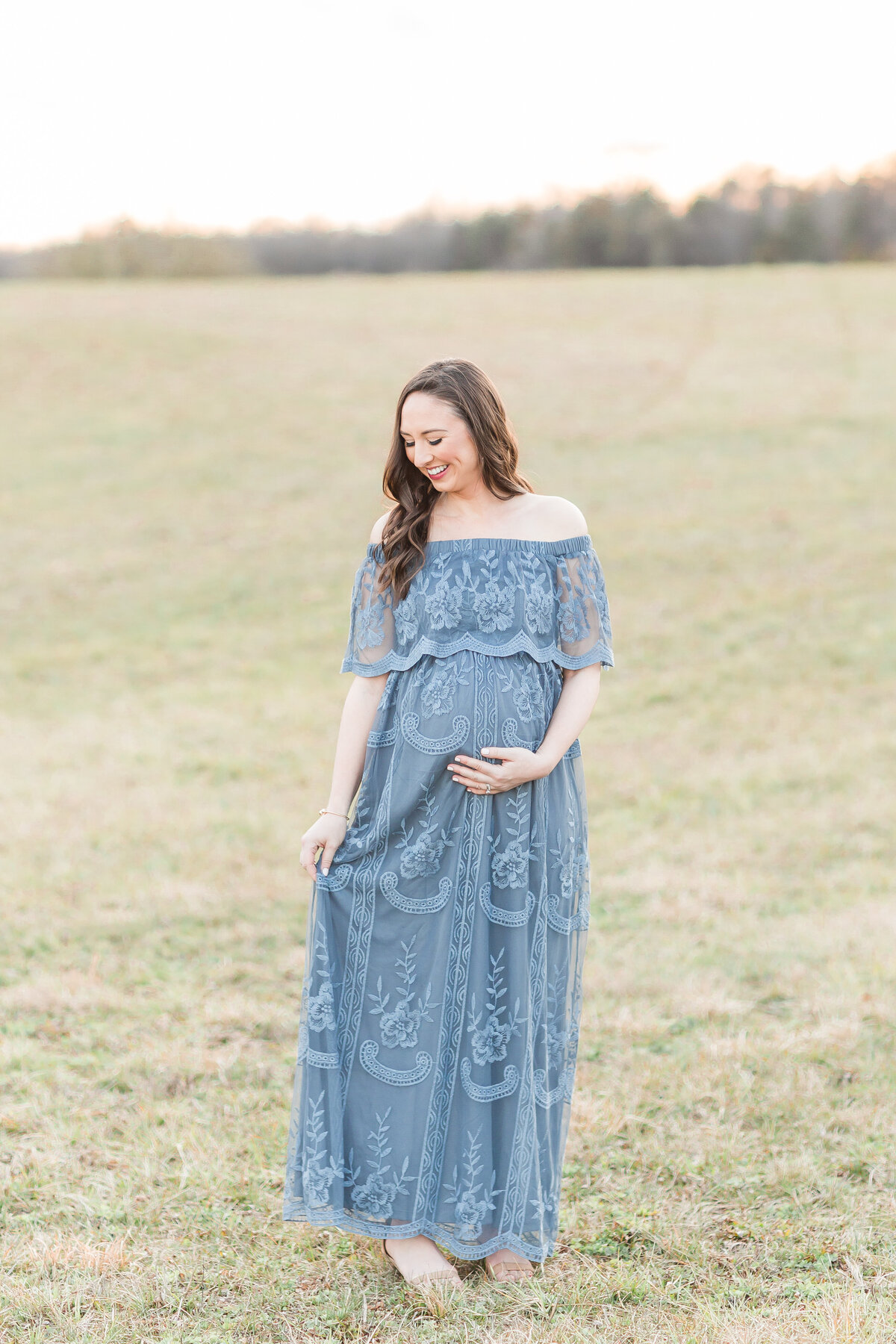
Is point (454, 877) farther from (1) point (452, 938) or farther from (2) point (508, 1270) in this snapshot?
(2) point (508, 1270)

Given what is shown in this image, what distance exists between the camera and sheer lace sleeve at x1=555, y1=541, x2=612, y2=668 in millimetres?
2908

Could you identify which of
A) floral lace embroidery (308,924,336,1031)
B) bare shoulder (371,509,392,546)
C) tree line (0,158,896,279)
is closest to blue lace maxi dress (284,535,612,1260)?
floral lace embroidery (308,924,336,1031)

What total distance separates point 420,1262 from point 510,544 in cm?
188

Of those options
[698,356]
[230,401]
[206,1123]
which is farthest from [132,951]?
[698,356]

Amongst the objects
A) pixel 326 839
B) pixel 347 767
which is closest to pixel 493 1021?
pixel 326 839

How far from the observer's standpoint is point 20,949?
5184 mm

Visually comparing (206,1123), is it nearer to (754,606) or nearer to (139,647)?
(139,647)

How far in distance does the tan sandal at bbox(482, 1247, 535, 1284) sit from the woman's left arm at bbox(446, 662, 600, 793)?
4.15ft

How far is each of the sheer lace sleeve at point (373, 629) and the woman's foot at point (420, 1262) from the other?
1477mm

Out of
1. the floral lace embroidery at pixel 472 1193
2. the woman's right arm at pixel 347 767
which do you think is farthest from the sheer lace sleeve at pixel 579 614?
the floral lace embroidery at pixel 472 1193

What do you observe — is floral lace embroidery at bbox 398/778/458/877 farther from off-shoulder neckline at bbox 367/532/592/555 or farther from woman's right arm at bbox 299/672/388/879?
off-shoulder neckline at bbox 367/532/592/555

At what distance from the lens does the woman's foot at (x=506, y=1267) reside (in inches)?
116

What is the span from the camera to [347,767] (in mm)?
2977

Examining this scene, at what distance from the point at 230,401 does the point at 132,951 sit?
1651cm
